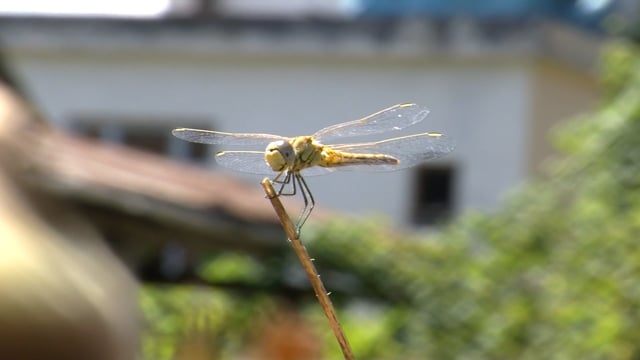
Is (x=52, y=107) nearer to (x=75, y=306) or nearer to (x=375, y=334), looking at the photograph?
(x=375, y=334)

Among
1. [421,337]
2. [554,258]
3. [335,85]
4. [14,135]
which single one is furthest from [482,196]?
[14,135]

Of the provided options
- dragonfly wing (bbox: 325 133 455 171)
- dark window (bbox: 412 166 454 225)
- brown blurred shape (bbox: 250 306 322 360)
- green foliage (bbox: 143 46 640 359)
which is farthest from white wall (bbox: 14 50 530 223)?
dragonfly wing (bbox: 325 133 455 171)

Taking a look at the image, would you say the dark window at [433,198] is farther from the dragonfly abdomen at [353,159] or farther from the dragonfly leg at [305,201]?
the dragonfly leg at [305,201]

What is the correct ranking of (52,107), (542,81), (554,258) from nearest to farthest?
(554,258) → (542,81) → (52,107)

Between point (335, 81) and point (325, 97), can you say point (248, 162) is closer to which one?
point (325, 97)

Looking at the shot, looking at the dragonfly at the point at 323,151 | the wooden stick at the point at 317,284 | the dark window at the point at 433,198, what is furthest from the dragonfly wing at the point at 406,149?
the dark window at the point at 433,198

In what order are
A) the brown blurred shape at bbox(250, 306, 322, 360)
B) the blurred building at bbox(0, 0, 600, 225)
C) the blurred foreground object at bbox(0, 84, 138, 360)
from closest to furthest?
the blurred foreground object at bbox(0, 84, 138, 360), the brown blurred shape at bbox(250, 306, 322, 360), the blurred building at bbox(0, 0, 600, 225)

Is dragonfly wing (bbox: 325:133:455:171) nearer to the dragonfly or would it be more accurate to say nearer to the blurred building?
the dragonfly
